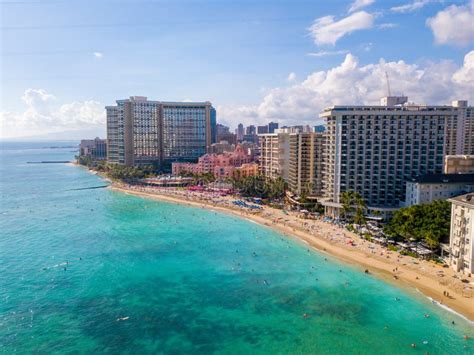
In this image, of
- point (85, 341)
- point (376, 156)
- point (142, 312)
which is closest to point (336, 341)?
point (142, 312)

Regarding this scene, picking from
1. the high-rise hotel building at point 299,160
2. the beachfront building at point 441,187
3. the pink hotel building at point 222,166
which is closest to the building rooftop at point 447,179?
the beachfront building at point 441,187

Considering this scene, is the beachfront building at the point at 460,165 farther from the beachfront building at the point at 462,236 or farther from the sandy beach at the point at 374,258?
the beachfront building at the point at 462,236

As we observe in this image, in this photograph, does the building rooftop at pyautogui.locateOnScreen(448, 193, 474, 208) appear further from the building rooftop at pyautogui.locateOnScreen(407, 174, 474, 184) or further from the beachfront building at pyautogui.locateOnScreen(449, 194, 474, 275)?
the building rooftop at pyautogui.locateOnScreen(407, 174, 474, 184)

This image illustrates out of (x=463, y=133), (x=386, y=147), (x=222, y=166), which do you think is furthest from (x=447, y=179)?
(x=222, y=166)

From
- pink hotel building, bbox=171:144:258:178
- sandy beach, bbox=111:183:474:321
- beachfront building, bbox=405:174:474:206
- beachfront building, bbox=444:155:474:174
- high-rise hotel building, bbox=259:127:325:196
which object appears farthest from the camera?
pink hotel building, bbox=171:144:258:178

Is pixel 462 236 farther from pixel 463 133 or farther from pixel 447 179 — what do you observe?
pixel 463 133

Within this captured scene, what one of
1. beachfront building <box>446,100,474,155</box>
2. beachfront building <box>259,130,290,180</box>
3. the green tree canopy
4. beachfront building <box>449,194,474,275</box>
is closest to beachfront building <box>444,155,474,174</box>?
the green tree canopy
